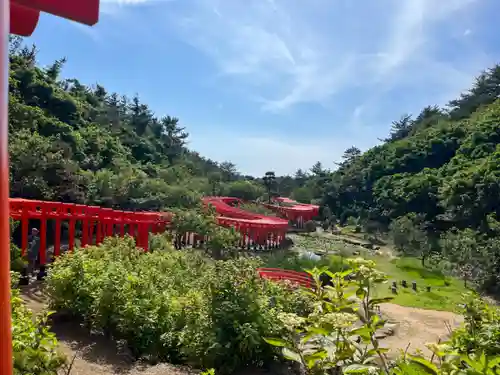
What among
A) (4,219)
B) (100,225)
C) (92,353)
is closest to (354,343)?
(4,219)

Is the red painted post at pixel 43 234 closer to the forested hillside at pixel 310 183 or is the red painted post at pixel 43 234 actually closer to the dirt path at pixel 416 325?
the forested hillside at pixel 310 183

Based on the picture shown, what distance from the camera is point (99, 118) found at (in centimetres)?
3391

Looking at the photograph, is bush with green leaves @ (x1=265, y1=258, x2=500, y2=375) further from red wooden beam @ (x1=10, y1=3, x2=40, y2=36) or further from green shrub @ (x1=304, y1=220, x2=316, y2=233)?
green shrub @ (x1=304, y1=220, x2=316, y2=233)

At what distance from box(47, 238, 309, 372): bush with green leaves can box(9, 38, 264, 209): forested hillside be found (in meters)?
9.48

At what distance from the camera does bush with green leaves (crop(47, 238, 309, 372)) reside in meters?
5.27

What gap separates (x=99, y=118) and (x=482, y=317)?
33.5 metres

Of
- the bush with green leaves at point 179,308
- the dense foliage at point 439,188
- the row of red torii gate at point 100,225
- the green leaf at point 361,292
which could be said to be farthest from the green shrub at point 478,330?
the dense foliage at point 439,188

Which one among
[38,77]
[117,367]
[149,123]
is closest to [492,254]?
[117,367]

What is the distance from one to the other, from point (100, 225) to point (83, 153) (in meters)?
10.8

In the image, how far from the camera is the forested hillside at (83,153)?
1566 cm

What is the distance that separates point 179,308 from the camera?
19.8ft

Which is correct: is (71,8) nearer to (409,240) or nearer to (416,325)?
(416,325)

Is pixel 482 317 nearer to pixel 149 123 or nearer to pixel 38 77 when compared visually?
pixel 38 77

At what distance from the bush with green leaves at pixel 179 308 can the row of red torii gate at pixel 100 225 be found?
283cm
